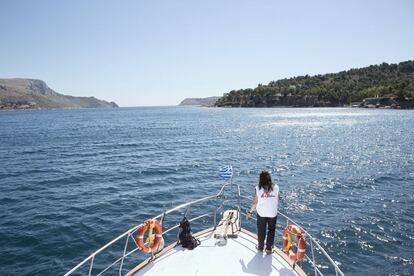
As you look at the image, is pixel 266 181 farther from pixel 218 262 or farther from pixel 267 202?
pixel 218 262

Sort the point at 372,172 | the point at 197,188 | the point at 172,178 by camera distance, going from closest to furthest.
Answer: the point at 197,188 < the point at 172,178 < the point at 372,172

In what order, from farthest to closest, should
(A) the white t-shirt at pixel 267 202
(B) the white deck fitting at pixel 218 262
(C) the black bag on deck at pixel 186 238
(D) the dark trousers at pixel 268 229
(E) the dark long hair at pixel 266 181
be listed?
Answer: (C) the black bag on deck at pixel 186 238 < (D) the dark trousers at pixel 268 229 < (A) the white t-shirt at pixel 267 202 < (E) the dark long hair at pixel 266 181 < (B) the white deck fitting at pixel 218 262

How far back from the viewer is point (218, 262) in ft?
28.8

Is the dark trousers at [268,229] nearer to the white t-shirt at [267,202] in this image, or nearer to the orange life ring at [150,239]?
the white t-shirt at [267,202]

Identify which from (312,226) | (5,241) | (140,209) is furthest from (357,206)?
(5,241)

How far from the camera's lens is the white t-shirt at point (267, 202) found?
8961mm

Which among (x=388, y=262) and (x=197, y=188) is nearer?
(x=388, y=262)

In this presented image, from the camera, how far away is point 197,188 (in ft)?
91.9

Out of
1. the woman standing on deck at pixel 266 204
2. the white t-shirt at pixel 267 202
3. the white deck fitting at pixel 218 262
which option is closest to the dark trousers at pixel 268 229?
the woman standing on deck at pixel 266 204

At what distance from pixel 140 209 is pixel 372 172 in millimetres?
25106

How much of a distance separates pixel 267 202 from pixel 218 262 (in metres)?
2.18

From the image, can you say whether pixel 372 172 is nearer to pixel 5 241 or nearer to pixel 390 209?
pixel 390 209

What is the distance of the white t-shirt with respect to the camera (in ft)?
29.4

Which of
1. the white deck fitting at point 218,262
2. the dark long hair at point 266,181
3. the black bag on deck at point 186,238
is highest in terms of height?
the dark long hair at point 266,181
